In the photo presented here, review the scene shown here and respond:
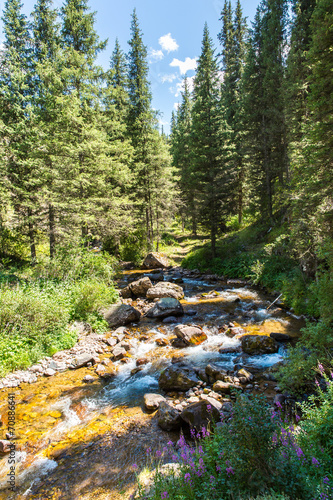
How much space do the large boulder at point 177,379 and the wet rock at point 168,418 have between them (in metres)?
1.08

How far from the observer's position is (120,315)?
36.3 feet

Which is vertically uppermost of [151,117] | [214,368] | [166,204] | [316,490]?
[151,117]

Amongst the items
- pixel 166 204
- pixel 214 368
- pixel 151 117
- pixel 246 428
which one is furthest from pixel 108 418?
pixel 151 117

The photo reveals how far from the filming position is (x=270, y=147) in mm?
20094

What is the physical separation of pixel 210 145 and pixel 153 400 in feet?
62.5

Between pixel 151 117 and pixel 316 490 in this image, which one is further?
pixel 151 117

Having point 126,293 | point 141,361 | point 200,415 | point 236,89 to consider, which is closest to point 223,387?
point 200,415

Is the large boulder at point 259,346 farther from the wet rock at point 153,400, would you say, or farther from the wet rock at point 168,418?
the wet rock at point 168,418

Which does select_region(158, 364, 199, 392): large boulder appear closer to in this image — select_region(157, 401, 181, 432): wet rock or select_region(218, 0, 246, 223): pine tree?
select_region(157, 401, 181, 432): wet rock

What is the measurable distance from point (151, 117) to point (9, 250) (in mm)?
16479

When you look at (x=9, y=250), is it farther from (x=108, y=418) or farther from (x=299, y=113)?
(x=299, y=113)

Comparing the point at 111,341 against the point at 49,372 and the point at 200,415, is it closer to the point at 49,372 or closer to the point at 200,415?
the point at 49,372

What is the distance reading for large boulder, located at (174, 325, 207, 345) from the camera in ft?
30.1

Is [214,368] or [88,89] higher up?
[88,89]
